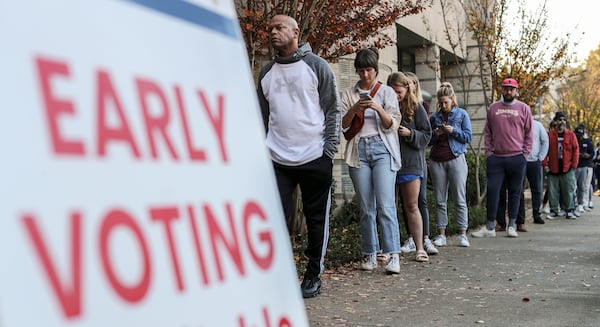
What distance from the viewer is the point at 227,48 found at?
1.59 meters

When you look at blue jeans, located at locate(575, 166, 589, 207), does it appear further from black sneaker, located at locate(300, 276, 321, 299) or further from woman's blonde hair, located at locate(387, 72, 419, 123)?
black sneaker, located at locate(300, 276, 321, 299)

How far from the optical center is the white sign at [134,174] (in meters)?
1.06

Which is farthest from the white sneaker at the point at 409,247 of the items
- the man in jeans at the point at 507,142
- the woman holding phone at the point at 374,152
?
the man in jeans at the point at 507,142

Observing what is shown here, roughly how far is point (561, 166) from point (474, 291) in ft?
31.7

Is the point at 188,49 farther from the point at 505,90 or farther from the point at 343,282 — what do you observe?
the point at 505,90

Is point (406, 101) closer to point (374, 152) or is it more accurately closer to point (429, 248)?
point (374, 152)

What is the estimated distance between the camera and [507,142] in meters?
10.1

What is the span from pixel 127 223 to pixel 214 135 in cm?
32

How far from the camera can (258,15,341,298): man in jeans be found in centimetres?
535

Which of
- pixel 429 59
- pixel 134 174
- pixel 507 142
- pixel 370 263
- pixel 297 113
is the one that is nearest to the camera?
pixel 134 174

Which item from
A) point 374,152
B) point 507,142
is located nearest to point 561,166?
Answer: point 507,142

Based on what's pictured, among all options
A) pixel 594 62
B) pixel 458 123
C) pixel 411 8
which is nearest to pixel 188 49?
pixel 458 123

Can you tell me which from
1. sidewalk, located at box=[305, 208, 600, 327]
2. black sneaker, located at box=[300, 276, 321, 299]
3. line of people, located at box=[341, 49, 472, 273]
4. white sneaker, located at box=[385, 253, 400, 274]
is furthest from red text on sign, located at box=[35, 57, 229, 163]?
white sneaker, located at box=[385, 253, 400, 274]

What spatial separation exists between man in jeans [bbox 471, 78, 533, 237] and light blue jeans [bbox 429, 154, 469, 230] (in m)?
1.12
